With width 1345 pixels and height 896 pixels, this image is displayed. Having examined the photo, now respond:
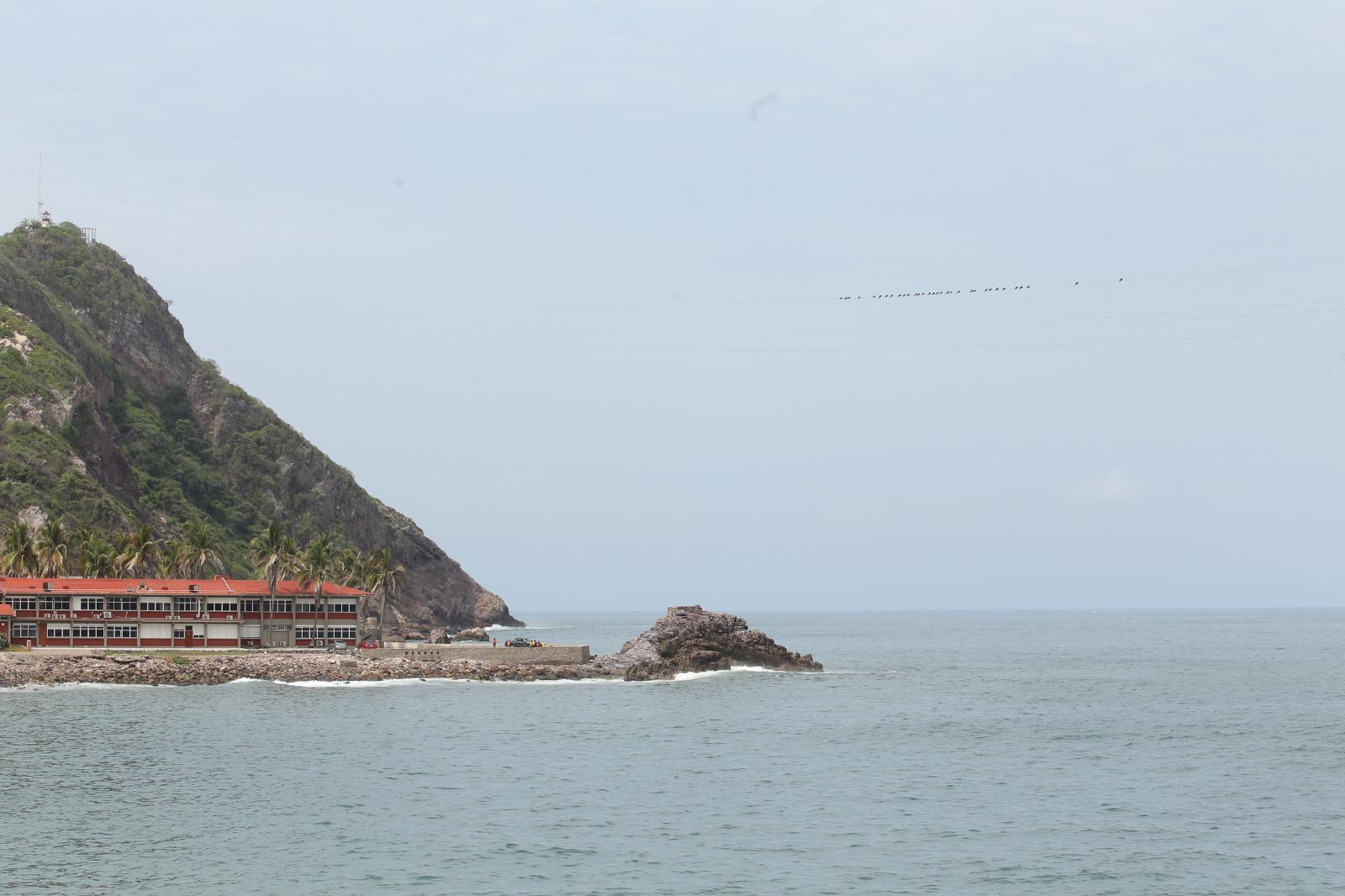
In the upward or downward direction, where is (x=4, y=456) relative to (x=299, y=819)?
upward

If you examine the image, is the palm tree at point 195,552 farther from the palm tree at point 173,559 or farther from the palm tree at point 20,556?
the palm tree at point 20,556

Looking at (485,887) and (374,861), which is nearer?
(485,887)

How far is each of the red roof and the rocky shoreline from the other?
775cm

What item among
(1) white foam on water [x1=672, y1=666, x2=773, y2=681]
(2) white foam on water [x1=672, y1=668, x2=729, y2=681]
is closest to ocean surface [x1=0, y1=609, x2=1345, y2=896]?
(2) white foam on water [x1=672, y1=668, x2=729, y2=681]

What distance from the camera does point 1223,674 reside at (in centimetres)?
15062

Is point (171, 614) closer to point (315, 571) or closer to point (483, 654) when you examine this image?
point (315, 571)

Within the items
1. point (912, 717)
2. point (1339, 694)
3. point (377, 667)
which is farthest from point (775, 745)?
point (1339, 694)

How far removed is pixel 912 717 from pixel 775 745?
757 inches

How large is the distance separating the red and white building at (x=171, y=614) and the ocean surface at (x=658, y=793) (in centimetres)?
2006

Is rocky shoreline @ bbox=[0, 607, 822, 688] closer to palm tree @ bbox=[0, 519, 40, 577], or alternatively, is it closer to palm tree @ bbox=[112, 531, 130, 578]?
palm tree @ bbox=[0, 519, 40, 577]

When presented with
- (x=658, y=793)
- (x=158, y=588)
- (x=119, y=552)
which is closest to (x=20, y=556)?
(x=119, y=552)

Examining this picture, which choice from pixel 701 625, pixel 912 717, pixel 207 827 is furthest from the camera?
pixel 701 625

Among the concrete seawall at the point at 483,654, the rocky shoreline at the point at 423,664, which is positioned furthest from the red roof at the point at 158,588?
the concrete seawall at the point at 483,654

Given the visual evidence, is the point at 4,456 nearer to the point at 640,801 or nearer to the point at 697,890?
the point at 640,801
